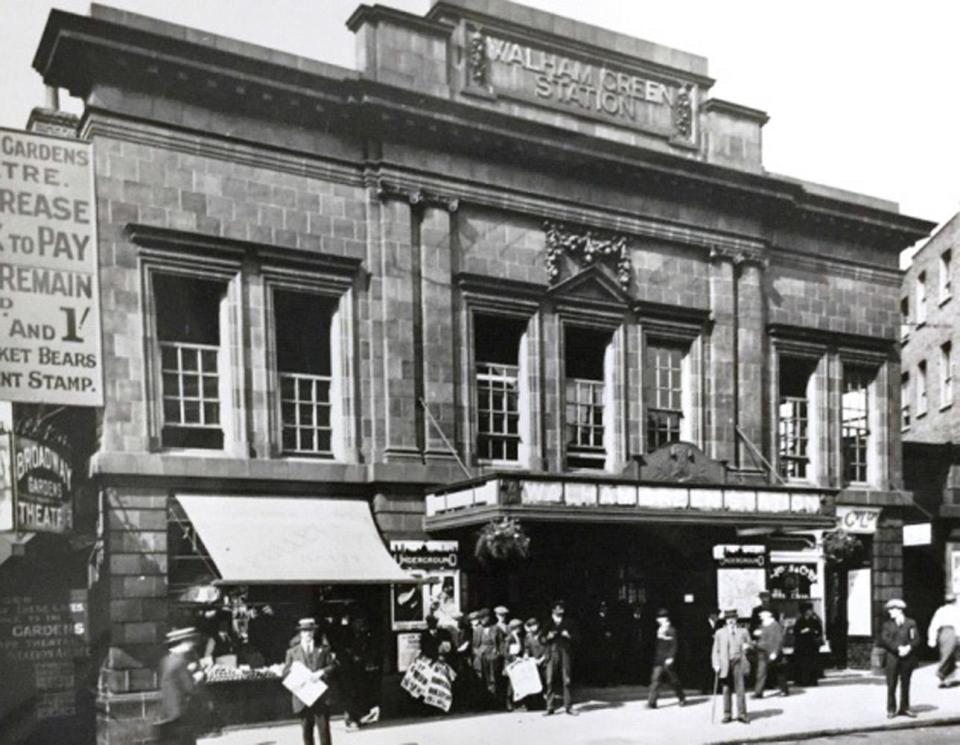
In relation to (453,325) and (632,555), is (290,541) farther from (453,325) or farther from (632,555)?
(632,555)

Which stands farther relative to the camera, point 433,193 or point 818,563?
point 818,563

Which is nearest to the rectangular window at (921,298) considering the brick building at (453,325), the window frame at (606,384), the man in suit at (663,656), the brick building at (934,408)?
the brick building at (934,408)

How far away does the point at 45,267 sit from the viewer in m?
12.2

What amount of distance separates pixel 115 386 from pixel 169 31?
17.9ft

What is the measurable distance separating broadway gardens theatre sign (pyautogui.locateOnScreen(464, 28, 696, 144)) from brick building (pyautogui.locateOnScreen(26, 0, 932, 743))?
0.06 meters

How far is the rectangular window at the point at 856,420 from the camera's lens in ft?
83.9

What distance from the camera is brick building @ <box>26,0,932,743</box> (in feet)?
55.8

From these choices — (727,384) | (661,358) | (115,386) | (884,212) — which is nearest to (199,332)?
(115,386)

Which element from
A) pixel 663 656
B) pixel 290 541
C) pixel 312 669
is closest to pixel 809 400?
pixel 663 656

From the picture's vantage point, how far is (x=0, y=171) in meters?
11.5

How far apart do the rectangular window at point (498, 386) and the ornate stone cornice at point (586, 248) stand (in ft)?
4.53

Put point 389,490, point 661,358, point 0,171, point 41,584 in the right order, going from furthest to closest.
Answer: point 661,358 → point 389,490 → point 41,584 → point 0,171

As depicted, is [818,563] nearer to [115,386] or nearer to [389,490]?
[389,490]

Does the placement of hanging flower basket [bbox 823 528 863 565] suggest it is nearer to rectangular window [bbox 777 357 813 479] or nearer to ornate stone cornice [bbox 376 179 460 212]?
rectangular window [bbox 777 357 813 479]
